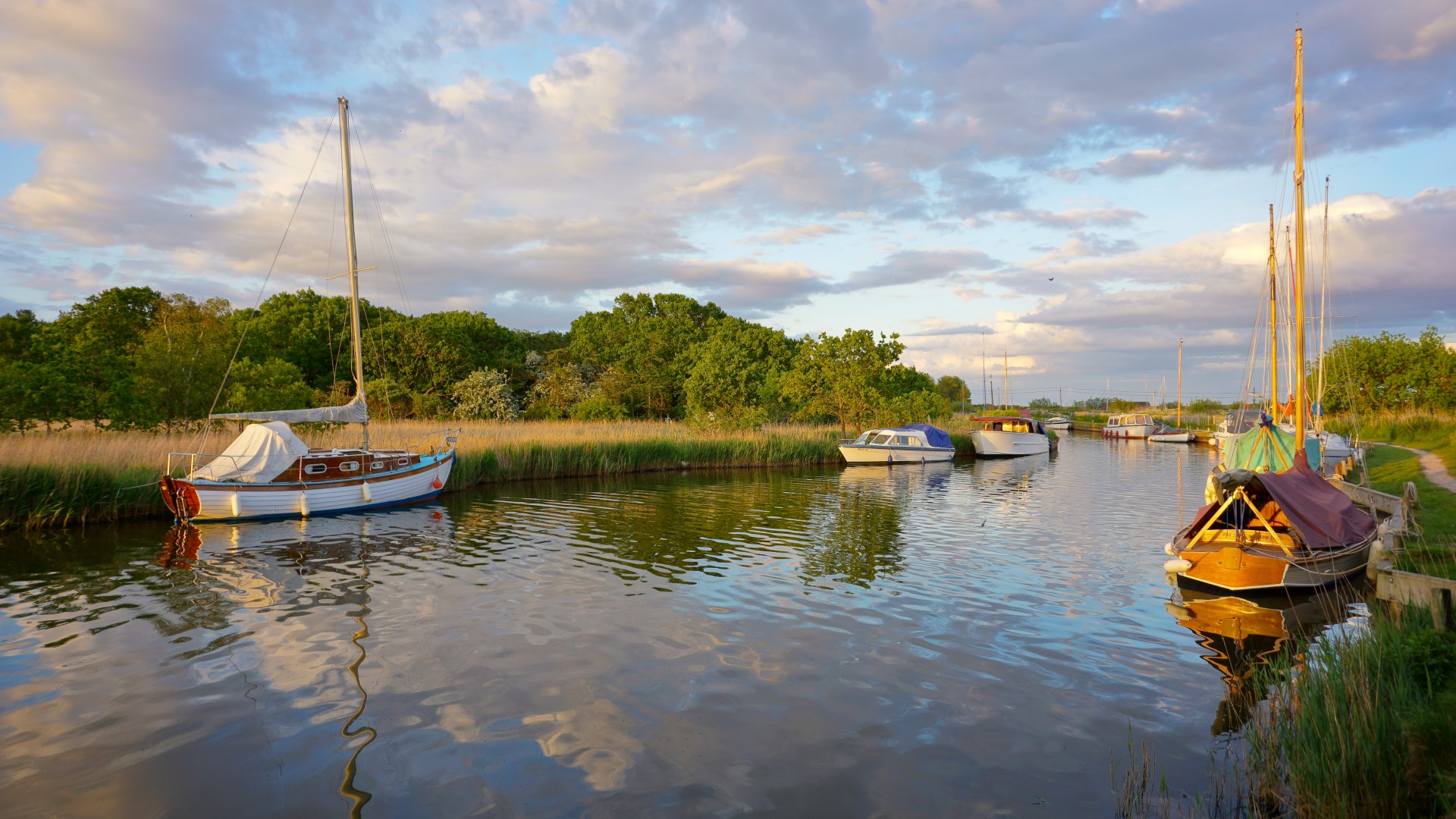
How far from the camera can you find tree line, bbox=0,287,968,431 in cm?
2412

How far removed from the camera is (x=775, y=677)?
7.93 metres

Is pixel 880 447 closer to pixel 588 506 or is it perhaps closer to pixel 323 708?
pixel 588 506

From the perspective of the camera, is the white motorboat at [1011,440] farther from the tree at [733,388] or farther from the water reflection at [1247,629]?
the water reflection at [1247,629]

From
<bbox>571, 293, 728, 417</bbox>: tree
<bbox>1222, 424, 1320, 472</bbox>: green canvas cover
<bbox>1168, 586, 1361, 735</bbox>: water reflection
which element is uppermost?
<bbox>571, 293, 728, 417</bbox>: tree

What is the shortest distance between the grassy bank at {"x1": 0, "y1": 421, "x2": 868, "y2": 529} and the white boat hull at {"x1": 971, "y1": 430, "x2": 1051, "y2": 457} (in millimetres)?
10959

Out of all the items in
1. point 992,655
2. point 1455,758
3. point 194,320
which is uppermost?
point 194,320

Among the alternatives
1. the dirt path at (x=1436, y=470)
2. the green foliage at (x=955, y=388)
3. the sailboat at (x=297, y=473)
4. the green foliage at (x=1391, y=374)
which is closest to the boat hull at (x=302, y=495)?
the sailboat at (x=297, y=473)

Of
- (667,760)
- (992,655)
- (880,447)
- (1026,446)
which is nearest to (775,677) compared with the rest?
(667,760)

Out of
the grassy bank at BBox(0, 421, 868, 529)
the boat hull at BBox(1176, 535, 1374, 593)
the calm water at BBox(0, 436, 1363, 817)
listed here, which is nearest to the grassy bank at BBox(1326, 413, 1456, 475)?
the boat hull at BBox(1176, 535, 1374, 593)

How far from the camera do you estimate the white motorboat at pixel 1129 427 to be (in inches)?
2734

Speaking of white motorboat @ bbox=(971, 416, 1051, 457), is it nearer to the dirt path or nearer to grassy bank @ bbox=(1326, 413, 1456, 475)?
grassy bank @ bbox=(1326, 413, 1456, 475)

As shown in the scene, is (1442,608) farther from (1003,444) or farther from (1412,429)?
(1003,444)

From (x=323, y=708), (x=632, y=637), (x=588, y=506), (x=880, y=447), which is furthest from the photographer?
(x=880, y=447)

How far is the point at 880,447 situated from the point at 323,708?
34.6m
